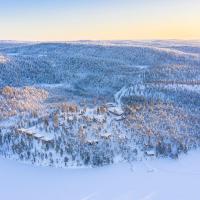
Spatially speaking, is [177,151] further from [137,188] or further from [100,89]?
[100,89]

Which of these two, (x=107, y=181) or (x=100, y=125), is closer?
(x=107, y=181)

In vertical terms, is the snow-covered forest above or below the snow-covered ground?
above

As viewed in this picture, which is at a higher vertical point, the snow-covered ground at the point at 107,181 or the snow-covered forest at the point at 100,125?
the snow-covered forest at the point at 100,125

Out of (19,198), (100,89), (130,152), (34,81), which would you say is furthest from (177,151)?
(34,81)

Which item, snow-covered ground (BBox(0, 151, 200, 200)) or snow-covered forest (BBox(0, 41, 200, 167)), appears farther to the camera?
snow-covered forest (BBox(0, 41, 200, 167))

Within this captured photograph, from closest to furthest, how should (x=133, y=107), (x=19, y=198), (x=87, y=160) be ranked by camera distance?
(x=19, y=198) < (x=87, y=160) < (x=133, y=107)

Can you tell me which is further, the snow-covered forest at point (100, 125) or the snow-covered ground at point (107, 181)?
the snow-covered forest at point (100, 125)

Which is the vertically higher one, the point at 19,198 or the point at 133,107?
the point at 133,107

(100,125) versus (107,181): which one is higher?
(100,125)
